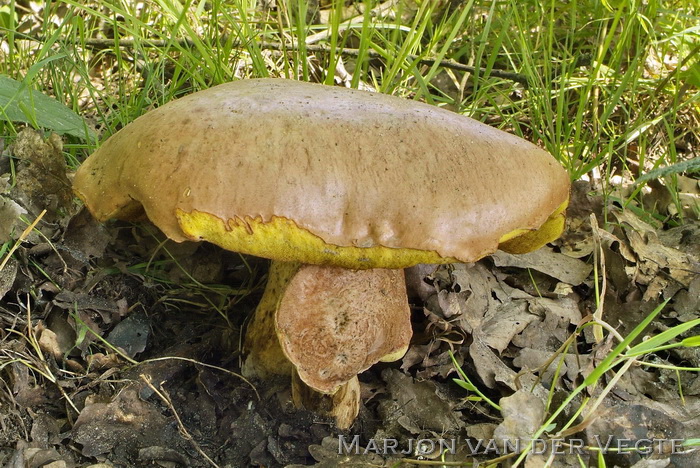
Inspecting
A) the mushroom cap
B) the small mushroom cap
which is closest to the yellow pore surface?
the mushroom cap

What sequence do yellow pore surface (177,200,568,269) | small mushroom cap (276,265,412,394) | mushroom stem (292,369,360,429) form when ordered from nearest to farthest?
yellow pore surface (177,200,568,269), small mushroom cap (276,265,412,394), mushroom stem (292,369,360,429)

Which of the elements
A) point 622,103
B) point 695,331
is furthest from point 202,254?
point 622,103

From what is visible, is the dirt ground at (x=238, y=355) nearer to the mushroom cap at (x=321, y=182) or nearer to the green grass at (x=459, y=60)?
the mushroom cap at (x=321, y=182)

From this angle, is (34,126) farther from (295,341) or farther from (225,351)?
(295,341)

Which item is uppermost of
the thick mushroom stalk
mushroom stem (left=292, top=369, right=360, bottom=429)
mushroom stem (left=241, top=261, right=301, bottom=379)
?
the thick mushroom stalk

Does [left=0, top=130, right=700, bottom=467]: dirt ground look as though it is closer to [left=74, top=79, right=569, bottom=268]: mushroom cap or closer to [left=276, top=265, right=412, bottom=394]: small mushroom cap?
[left=276, top=265, right=412, bottom=394]: small mushroom cap

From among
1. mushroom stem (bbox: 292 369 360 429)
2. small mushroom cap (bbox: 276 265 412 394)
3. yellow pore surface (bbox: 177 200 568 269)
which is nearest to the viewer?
yellow pore surface (bbox: 177 200 568 269)

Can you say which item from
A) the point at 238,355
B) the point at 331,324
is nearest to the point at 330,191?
the point at 331,324
